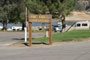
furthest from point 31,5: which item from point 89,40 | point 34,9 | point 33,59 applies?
point 33,59

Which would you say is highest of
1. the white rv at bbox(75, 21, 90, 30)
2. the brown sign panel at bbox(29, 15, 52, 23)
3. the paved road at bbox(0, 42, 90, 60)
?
the brown sign panel at bbox(29, 15, 52, 23)

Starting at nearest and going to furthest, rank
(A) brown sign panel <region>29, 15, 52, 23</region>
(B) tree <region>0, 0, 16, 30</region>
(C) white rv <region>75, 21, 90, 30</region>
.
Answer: (A) brown sign panel <region>29, 15, 52, 23</region> < (B) tree <region>0, 0, 16, 30</region> < (C) white rv <region>75, 21, 90, 30</region>

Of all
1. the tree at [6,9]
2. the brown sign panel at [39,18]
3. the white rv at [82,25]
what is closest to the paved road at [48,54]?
the brown sign panel at [39,18]

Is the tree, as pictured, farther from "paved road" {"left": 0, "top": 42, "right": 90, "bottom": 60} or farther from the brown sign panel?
"paved road" {"left": 0, "top": 42, "right": 90, "bottom": 60}

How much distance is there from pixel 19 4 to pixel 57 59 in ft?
156

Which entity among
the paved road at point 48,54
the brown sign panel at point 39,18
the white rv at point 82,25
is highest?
the brown sign panel at point 39,18

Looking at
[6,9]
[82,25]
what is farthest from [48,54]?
[82,25]

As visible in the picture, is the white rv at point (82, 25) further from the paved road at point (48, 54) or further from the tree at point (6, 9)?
the paved road at point (48, 54)

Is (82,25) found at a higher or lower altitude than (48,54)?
lower

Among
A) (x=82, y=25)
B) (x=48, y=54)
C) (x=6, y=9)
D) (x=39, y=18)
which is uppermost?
(x=6, y=9)

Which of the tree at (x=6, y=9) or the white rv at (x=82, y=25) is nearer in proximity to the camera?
the tree at (x=6, y=9)

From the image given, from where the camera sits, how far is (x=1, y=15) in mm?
60688

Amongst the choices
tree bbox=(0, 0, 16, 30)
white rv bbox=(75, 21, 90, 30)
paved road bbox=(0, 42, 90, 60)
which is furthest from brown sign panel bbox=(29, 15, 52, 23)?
white rv bbox=(75, 21, 90, 30)

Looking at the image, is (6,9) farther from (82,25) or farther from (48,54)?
(48,54)
